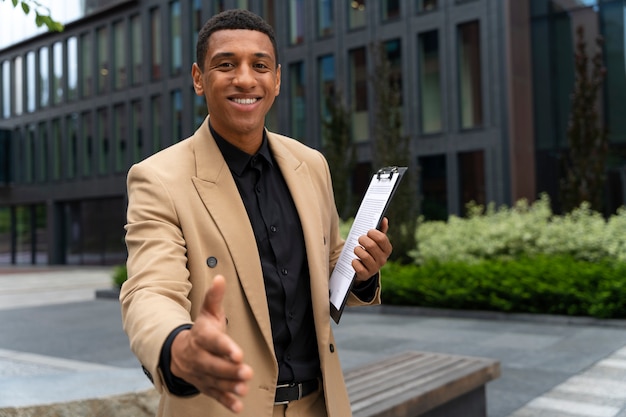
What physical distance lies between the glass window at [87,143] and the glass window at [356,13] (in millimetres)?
16563

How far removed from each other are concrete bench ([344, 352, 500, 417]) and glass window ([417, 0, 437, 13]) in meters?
19.6

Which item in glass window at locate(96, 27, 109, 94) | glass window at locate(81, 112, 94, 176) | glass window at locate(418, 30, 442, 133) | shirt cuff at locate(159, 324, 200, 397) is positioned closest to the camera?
shirt cuff at locate(159, 324, 200, 397)

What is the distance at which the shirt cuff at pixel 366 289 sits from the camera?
2115mm

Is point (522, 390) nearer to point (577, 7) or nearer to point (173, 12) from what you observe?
point (577, 7)

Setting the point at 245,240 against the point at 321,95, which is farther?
the point at 321,95

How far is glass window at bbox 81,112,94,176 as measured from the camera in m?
34.3

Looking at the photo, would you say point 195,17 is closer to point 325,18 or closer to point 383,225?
point 325,18

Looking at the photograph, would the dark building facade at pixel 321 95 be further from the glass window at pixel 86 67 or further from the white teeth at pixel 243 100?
the white teeth at pixel 243 100

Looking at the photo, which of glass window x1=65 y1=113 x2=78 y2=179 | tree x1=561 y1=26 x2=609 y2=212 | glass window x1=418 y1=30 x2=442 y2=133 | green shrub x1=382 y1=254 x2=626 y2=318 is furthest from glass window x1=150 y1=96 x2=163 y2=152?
tree x1=561 y1=26 x2=609 y2=212

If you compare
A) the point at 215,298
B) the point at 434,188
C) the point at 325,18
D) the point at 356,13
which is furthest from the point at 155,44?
the point at 215,298

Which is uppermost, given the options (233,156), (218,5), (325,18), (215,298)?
(218,5)

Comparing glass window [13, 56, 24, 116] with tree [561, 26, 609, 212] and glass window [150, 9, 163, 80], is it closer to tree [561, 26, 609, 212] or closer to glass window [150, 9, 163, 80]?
glass window [150, 9, 163, 80]

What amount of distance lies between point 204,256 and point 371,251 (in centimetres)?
51

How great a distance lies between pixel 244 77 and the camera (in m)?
1.79
